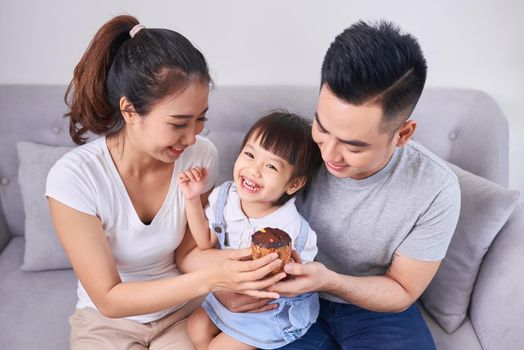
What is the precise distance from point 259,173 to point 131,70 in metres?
0.46

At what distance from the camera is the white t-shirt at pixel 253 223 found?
1.54 metres

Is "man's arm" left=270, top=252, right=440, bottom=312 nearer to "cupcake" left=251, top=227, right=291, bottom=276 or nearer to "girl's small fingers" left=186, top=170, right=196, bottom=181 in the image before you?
"cupcake" left=251, top=227, right=291, bottom=276

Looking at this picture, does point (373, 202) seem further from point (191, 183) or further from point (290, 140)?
point (191, 183)

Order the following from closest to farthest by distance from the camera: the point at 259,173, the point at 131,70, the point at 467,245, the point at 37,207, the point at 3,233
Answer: the point at 131,70, the point at 259,173, the point at 467,245, the point at 37,207, the point at 3,233

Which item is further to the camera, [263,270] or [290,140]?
[290,140]

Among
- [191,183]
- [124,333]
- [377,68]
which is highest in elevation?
[377,68]

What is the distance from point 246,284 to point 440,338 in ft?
2.91

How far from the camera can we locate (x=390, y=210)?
155 cm

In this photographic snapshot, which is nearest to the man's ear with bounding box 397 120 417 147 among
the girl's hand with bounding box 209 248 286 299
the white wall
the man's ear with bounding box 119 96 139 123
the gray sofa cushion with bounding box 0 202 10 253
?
the girl's hand with bounding box 209 248 286 299

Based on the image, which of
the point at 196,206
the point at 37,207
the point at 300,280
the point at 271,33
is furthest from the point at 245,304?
the point at 271,33

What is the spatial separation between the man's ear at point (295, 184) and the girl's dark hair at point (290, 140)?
0.01 m

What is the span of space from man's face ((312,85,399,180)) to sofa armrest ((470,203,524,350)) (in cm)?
63

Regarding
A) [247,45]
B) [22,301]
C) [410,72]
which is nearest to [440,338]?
[410,72]

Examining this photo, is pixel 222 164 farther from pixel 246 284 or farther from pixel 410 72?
pixel 410 72
